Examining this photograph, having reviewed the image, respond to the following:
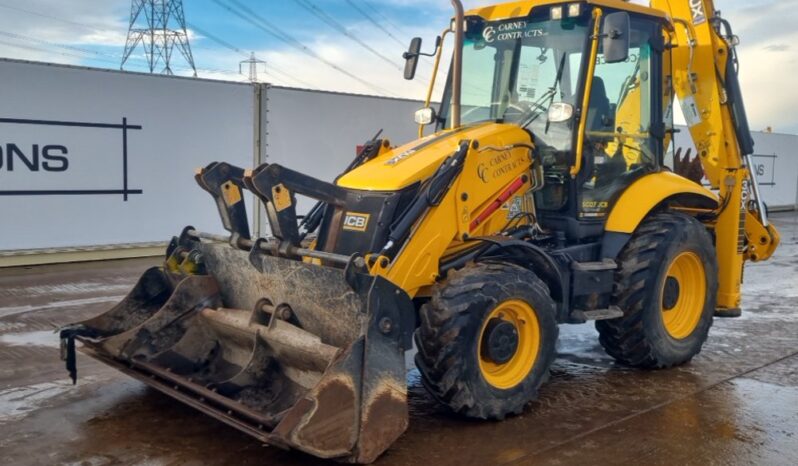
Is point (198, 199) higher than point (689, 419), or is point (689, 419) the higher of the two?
point (198, 199)

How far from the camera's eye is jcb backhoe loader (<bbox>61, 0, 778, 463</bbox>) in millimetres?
4352

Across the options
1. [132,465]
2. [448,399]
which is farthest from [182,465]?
[448,399]

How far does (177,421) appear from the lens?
15.9 ft

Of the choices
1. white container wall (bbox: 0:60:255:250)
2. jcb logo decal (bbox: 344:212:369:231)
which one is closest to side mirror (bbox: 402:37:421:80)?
jcb logo decal (bbox: 344:212:369:231)

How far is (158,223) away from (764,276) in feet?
28.5

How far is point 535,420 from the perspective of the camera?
4895 mm

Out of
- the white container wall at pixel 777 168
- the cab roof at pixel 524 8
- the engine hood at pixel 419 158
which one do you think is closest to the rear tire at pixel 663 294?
the engine hood at pixel 419 158

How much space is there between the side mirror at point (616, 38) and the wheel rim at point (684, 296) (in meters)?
1.73

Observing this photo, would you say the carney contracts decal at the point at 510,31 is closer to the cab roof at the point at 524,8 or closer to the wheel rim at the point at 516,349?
the cab roof at the point at 524,8

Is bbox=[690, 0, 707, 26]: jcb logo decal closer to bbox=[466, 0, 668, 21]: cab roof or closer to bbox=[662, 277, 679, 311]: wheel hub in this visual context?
bbox=[466, 0, 668, 21]: cab roof

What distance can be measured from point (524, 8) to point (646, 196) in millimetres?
1648

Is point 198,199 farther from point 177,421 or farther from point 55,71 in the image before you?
point 177,421

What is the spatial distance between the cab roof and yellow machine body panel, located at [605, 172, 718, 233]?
49.4 inches

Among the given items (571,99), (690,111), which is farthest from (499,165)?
(690,111)
